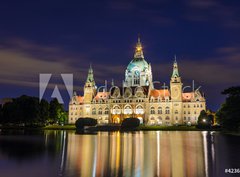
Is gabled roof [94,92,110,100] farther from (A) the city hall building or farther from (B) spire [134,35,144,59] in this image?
(B) spire [134,35,144,59]

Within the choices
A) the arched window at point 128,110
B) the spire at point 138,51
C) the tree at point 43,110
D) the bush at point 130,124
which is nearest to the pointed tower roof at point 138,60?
the spire at point 138,51

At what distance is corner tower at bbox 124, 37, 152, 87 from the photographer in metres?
159

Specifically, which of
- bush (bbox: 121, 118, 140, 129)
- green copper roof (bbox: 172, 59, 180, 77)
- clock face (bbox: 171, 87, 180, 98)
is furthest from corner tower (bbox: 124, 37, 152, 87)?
bush (bbox: 121, 118, 140, 129)

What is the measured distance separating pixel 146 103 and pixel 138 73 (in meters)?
25.2

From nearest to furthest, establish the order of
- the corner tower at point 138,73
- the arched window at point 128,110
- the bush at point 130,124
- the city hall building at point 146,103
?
the bush at point 130,124, the city hall building at point 146,103, the arched window at point 128,110, the corner tower at point 138,73

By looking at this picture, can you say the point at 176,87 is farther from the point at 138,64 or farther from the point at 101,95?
the point at 101,95

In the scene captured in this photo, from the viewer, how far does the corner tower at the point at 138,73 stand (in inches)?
6248

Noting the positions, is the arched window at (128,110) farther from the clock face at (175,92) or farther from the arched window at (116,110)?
the clock face at (175,92)

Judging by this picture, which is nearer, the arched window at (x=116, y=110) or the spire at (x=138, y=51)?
the arched window at (x=116, y=110)

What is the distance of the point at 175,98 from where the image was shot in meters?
140

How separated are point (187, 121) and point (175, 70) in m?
25.8

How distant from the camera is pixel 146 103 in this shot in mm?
140625

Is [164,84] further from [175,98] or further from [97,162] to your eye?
[97,162]

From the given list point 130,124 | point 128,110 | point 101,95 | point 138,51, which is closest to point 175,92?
point 128,110
